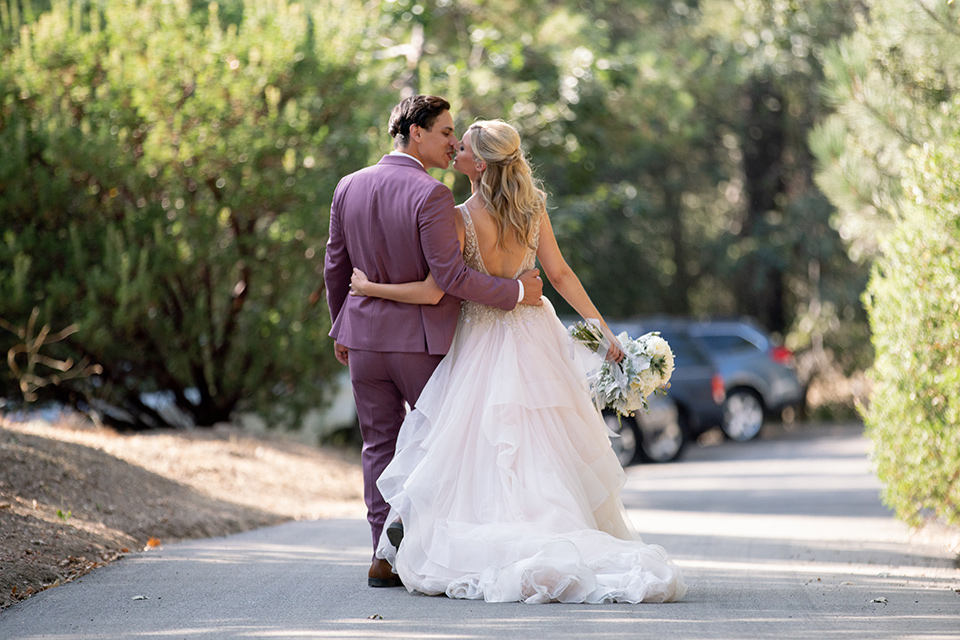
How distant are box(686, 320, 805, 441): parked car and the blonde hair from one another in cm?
1406

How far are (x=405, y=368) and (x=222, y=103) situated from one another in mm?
6889

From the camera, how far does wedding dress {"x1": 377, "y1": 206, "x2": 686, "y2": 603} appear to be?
16.1 feet

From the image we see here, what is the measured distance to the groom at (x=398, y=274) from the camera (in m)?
5.23

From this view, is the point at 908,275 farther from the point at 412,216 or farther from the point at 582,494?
the point at 412,216

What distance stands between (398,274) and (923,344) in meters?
3.39

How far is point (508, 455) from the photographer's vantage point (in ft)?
17.1

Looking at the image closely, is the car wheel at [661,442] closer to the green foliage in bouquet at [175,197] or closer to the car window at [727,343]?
the car window at [727,343]

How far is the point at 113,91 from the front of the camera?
11.1 metres

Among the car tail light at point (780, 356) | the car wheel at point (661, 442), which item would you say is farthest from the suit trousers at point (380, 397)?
the car tail light at point (780, 356)

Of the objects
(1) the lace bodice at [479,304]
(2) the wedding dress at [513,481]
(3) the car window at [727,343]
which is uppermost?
A: (1) the lace bodice at [479,304]

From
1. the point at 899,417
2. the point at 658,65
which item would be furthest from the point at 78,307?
the point at 658,65

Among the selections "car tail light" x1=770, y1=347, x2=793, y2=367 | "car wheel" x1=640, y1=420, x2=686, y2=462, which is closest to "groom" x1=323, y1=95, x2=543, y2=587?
"car wheel" x1=640, y1=420, x2=686, y2=462

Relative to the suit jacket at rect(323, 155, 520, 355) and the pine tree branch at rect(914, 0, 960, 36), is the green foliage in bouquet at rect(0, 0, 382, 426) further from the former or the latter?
the pine tree branch at rect(914, 0, 960, 36)

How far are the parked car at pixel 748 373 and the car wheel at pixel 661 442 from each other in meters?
3.60
